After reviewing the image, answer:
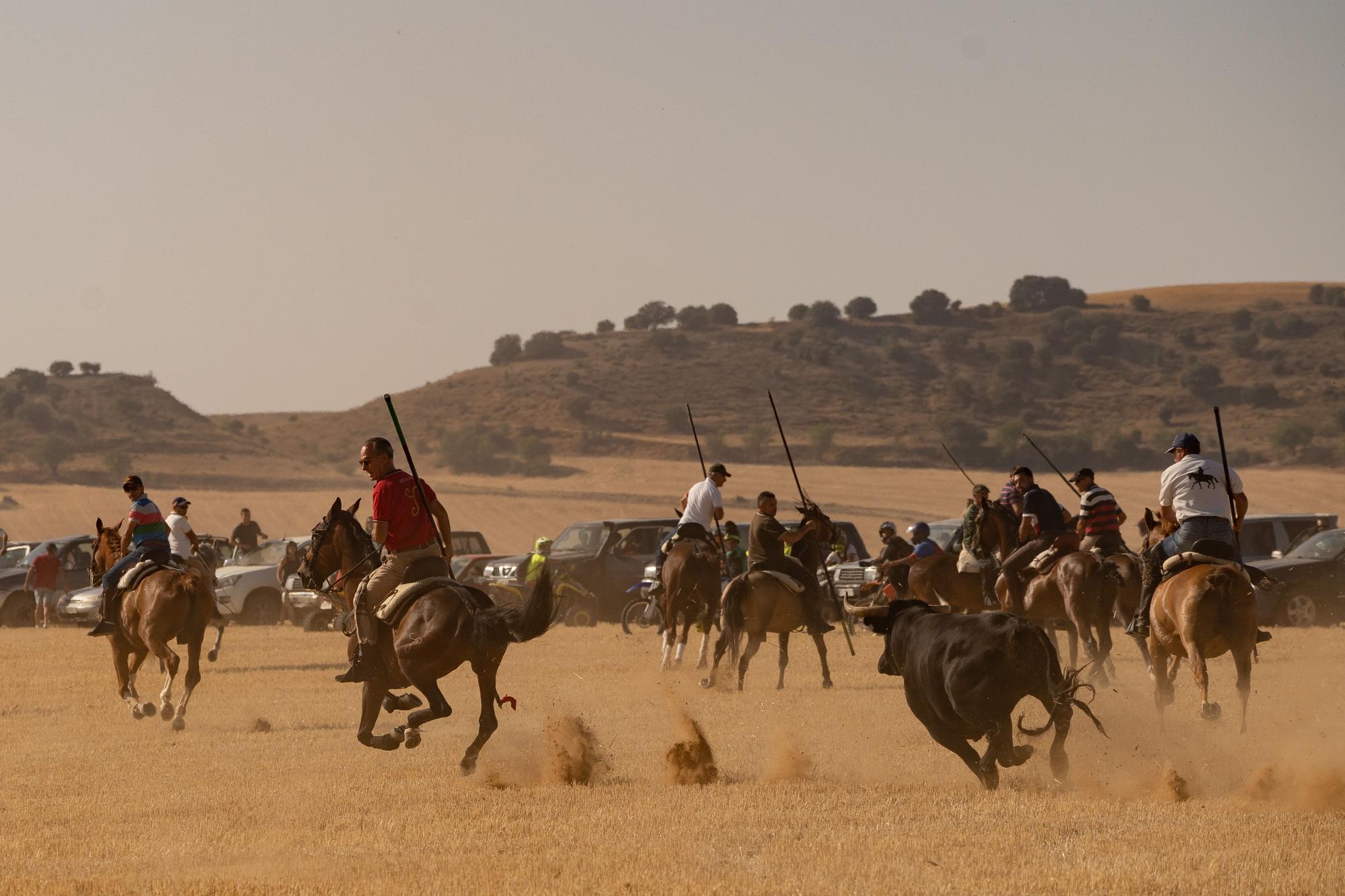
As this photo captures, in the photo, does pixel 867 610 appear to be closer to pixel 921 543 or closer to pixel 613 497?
pixel 921 543

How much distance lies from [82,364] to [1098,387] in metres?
67.2

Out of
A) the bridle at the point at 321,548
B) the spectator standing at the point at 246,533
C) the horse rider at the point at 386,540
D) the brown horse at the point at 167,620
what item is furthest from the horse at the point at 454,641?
the spectator standing at the point at 246,533

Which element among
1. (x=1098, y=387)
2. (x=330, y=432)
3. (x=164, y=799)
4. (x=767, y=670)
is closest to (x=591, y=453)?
(x=330, y=432)

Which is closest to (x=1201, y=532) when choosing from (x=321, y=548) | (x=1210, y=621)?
(x=1210, y=621)

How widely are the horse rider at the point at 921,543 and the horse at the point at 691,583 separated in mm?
5175

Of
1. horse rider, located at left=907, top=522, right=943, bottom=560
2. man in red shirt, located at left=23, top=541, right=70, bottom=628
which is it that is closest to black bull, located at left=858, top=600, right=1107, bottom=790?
horse rider, located at left=907, top=522, right=943, bottom=560

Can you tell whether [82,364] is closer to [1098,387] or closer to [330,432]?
[330,432]

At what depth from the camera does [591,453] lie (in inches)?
3927

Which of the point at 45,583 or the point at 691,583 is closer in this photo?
the point at 691,583

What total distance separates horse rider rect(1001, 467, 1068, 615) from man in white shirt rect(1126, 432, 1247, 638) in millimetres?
4693

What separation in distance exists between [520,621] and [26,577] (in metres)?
23.2

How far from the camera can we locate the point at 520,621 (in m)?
10.6

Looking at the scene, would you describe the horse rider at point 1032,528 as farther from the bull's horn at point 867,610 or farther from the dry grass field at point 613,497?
the dry grass field at point 613,497

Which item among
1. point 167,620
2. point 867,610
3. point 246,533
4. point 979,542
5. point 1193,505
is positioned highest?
point 246,533
